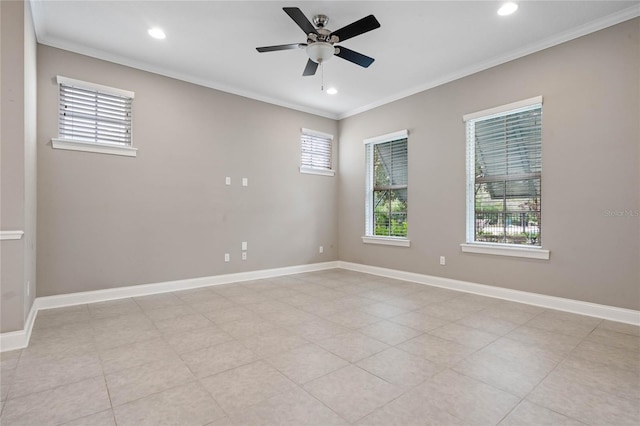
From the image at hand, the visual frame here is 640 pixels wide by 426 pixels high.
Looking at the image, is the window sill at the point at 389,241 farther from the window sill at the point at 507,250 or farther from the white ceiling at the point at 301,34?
the white ceiling at the point at 301,34

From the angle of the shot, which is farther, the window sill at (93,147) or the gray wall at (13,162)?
the window sill at (93,147)

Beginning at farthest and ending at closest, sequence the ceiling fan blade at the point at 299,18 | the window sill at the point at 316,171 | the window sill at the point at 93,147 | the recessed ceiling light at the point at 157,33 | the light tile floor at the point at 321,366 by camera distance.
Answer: the window sill at the point at 316,171
the window sill at the point at 93,147
the recessed ceiling light at the point at 157,33
the ceiling fan blade at the point at 299,18
the light tile floor at the point at 321,366

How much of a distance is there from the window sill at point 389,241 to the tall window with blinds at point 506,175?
3.22 ft

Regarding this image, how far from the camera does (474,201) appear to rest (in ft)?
14.1

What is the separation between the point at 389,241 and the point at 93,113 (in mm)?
4444

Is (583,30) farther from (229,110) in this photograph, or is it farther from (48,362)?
(48,362)

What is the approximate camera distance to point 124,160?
3959 millimetres

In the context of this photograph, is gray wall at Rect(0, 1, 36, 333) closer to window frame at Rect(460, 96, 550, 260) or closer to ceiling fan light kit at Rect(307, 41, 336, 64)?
ceiling fan light kit at Rect(307, 41, 336, 64)

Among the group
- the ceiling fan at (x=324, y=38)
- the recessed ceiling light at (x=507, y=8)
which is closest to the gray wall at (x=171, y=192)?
the ceiling fan at (x=324, y=38)

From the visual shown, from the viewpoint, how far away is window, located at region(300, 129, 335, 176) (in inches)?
228

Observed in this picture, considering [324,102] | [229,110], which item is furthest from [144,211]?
[324,102]

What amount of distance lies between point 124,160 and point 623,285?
18.4 ft

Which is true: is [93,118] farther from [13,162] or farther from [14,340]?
[14,340]

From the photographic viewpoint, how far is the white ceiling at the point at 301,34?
2.96m
